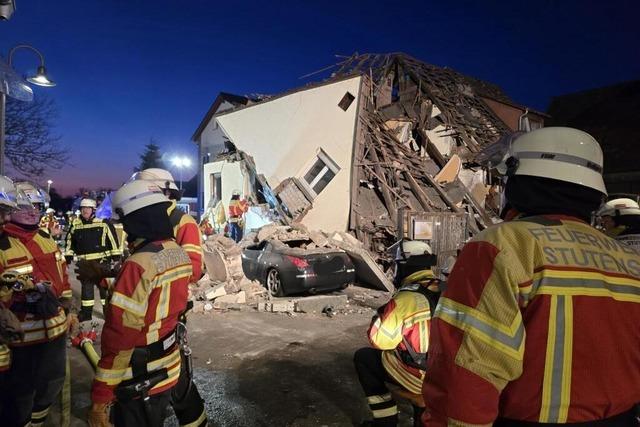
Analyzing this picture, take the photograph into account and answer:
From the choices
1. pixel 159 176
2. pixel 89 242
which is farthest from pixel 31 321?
pixel 89 242

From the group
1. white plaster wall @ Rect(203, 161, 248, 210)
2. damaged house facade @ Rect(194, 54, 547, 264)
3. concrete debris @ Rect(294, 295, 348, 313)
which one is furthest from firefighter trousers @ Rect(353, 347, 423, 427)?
white plaster wall @ Rect(203, 161, 248, 210)

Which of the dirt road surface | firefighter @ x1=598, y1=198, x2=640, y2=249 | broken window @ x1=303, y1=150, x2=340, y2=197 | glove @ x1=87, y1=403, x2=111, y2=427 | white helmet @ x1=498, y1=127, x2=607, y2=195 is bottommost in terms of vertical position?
the dirt road surface

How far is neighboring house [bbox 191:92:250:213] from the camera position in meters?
23.0

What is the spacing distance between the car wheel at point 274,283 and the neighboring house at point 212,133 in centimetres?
1459

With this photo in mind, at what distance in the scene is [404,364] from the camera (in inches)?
117

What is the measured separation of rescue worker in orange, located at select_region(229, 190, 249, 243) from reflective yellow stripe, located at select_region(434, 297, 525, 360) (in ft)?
43.6

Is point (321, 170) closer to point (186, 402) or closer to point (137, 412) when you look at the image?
point (186, 402)

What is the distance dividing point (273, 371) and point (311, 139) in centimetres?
989

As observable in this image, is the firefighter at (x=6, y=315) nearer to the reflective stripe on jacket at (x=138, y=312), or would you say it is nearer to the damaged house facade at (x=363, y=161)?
the reflective stripe on jacket at (x=138, y=312)

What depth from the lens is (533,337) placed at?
127 centimetres

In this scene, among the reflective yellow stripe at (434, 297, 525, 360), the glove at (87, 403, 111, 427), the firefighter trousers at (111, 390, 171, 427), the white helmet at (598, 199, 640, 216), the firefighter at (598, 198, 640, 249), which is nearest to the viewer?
the reflective yellow stripe at (434, 297, 525, 360)

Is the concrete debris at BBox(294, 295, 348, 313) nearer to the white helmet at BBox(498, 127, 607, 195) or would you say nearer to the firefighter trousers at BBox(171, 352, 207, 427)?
the firefighter trousers at BBox(171, 352, 207, 427)

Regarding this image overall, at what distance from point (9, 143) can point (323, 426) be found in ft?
61.6

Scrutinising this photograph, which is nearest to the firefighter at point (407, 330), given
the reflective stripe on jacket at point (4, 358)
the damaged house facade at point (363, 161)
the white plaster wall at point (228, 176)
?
the reflective stripe on jacket at point (4, 358)
